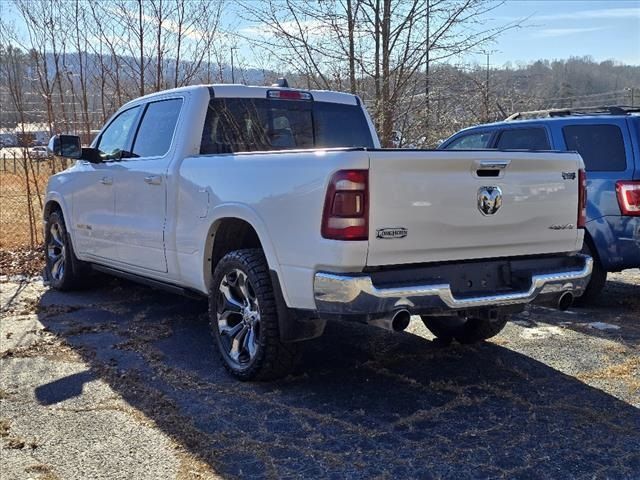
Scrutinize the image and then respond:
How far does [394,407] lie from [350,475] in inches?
35.2

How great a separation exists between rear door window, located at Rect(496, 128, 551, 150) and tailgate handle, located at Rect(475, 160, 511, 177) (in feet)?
9.83

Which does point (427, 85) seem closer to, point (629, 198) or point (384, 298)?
point (629, 198)

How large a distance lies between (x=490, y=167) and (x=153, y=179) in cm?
262

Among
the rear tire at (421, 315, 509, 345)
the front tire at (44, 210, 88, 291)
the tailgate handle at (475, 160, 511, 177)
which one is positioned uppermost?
the tailgate handle at (475, 160, 511, 177)

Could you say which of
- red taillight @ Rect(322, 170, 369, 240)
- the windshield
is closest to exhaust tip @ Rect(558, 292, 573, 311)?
red taillight @ Rect(322, 170, 369, 240)

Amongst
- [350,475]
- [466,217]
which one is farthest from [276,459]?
[466,217]

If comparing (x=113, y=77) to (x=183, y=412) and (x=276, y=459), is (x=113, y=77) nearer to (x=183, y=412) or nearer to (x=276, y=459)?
(x=183, y=412)

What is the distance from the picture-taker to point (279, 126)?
5598mm

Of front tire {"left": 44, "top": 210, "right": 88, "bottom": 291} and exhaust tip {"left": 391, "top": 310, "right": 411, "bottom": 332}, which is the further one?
front tire {"left": 44, "top": 210, "right": 88, "bottom": 291}

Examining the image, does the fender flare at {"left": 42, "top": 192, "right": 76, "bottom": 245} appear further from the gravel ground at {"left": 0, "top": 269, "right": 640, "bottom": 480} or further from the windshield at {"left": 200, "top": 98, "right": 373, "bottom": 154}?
the windshield at {"left": 200, "top": 98, "right": 373, "bottom": 154}

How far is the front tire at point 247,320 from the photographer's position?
13.8 feet

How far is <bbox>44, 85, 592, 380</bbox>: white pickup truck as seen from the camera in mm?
3656

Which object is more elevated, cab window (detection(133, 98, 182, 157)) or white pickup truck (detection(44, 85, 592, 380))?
cab window (detection(133, 98, 182, 157))

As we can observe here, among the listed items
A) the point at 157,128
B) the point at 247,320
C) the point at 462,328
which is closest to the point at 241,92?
the point at 157,128
